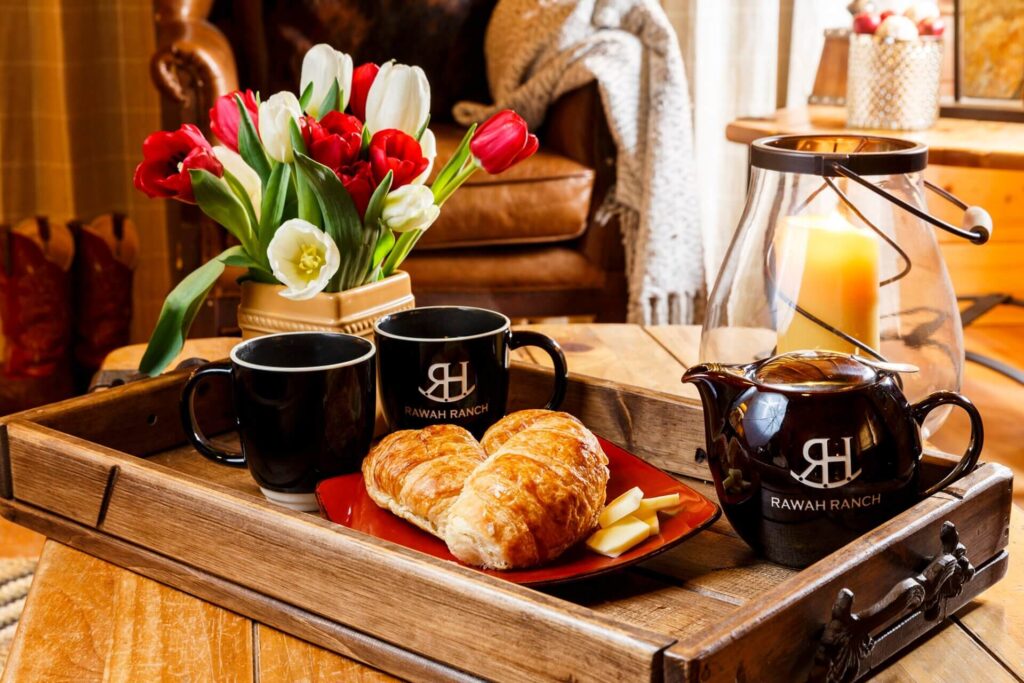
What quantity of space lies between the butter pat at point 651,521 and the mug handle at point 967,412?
0.52ft

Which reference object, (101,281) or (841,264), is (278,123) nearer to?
(841,264)

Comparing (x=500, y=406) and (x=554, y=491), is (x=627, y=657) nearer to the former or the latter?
(x=554, y=491)

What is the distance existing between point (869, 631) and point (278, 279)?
510 millimetres

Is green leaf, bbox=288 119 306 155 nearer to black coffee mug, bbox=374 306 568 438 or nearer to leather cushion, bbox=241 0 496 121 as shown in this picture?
black coffee mug, bbox=374 306 568 438

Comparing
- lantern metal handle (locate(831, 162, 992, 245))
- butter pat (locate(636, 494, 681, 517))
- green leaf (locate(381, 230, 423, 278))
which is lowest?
butter pat (locate(636, 494, 681, 517))

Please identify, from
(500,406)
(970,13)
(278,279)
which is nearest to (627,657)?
(500,406)

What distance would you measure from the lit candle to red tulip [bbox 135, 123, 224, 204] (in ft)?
1.53

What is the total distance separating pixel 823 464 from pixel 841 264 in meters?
0.32

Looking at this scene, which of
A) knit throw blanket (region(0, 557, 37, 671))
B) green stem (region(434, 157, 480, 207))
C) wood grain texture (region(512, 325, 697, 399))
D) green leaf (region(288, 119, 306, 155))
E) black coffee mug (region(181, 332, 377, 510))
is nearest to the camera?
black coffee mug (region(181, 332, 377, 510))

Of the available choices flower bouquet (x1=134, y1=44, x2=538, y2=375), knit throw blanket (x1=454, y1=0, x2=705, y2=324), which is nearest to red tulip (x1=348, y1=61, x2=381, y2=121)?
flower bouquet (x1=134, y1=44, x2=538, y2=375)

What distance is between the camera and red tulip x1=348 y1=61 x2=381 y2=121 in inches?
38.7

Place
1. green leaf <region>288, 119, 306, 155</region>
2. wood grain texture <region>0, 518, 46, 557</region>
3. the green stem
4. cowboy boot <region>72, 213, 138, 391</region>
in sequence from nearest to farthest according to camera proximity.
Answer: green leaf <region>288, 119, 306, 155</region>
the green stem
wood grain texture <region>0, 518, 46, 557</region>
cowboy boot <region>72, 213, 138, 391</region>

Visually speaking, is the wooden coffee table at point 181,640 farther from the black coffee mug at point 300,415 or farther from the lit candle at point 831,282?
the lit candle at point 831,282

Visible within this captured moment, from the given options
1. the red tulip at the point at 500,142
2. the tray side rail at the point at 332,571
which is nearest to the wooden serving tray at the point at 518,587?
the tray side rail at the point at 332,571
